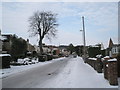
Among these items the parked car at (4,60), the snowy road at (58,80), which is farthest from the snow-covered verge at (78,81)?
the parked car at (4,60)

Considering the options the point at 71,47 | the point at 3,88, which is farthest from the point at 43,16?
the point at 71,47

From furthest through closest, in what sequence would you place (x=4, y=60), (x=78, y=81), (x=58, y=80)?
(x=4, y=60), (x=58, y=80), (x=78, y=81)

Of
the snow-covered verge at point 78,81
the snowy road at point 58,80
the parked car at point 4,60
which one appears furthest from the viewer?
the parked car at point 4,60

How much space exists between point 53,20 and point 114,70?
51.9m

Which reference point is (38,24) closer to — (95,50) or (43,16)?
(43,16)

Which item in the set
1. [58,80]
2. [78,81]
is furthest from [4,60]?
[78,81]

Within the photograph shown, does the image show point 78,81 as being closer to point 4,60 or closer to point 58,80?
point 58,80

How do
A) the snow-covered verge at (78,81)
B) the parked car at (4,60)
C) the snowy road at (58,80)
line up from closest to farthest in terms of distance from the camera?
the snow-covered verge at (78,81) → the snowy road at (58,80) → the parked car at (4,60)

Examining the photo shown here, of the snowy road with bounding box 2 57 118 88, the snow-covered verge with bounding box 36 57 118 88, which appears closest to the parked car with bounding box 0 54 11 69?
the snowy road with bounding box 2 57 118 88

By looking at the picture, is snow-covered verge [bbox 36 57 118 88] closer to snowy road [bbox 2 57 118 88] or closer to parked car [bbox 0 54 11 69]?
snowy road [bbox 2 57 118 88]

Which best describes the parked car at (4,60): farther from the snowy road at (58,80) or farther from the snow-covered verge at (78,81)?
the snow-covered verge at (78,81)

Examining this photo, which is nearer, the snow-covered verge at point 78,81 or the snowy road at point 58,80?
the snow-covered verge at point 78,81

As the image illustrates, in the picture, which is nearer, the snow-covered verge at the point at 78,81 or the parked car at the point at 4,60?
the snow-covered verge at the point at 78,81

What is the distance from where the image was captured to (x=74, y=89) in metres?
10.3
